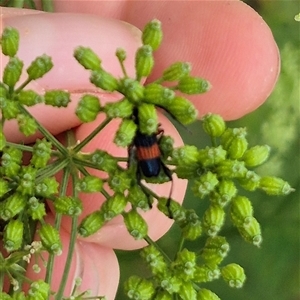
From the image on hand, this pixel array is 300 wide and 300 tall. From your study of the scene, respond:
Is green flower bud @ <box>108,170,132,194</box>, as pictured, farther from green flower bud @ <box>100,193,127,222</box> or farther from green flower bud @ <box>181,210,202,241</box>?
green flower bud @ <box>181,210,202,241</box>

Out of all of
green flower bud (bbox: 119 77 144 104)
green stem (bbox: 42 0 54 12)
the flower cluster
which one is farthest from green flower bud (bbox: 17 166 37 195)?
green stem (bbox: 42 0 54 12)

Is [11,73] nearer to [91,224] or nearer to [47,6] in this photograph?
[91,224]

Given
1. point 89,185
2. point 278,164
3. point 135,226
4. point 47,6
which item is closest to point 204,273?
point 135,226

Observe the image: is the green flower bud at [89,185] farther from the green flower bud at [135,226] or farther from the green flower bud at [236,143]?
the green flower bud at [236,143]

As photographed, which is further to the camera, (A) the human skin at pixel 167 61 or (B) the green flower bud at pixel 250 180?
(A) the human skin at pixel 167 61

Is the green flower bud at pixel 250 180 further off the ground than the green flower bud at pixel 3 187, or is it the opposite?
the green flower bud at pixel 250 180

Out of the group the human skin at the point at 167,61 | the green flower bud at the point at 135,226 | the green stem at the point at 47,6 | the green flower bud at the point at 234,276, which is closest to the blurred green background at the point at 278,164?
the human skin at the point at 167,61

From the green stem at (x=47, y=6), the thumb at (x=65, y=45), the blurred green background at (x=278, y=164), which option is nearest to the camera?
the thumb at (x=65, y=45)
